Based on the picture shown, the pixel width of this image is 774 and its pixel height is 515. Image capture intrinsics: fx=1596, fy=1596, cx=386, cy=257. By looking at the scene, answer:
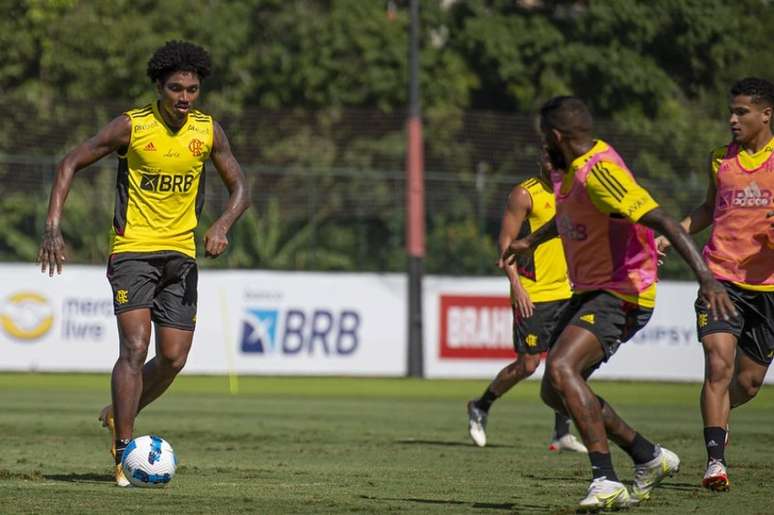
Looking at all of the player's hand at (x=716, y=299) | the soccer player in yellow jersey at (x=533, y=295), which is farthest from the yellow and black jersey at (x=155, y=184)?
the player's hand at (x=716, y=299)

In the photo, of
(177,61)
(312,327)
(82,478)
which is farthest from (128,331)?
(312,327)

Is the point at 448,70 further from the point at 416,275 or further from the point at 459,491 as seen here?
the point at 459,491

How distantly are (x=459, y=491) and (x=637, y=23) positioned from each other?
67.7ft

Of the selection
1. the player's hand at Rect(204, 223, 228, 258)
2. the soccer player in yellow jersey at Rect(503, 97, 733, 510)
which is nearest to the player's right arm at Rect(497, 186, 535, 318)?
the player's hand at Rect(204, 223, 228, 258)

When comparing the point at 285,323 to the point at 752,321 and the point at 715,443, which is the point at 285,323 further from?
the point at 715,443

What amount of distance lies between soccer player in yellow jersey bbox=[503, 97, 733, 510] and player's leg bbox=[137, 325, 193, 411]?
8.38 feet

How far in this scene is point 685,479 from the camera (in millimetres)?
10492

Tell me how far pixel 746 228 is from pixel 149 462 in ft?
13.3

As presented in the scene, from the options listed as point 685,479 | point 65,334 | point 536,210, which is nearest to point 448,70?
point 65,334

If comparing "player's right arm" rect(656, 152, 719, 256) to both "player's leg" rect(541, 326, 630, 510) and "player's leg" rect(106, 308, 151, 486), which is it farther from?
"player's leg" rect(106, 308, 151, 486)

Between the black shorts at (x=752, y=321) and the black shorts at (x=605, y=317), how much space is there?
1.39 m

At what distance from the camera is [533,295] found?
44.8 ft

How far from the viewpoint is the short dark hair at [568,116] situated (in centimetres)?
834

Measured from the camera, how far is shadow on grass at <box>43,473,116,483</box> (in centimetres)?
995
